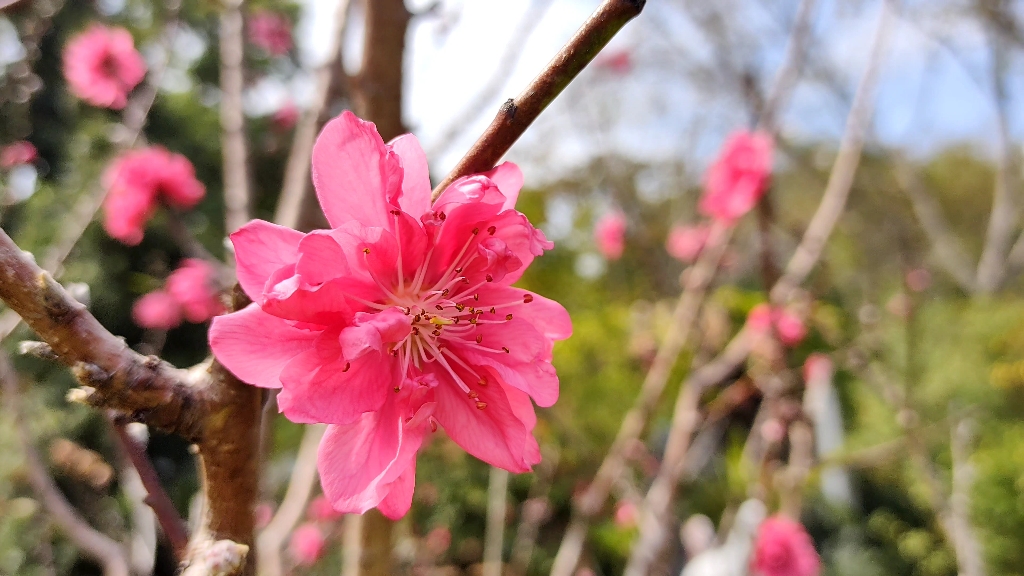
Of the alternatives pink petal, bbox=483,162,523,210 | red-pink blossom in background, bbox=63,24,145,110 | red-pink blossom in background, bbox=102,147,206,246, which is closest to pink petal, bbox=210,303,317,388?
pink petal, bbox=483,162,523,210

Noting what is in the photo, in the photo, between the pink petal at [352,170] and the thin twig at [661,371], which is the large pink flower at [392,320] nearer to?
the pink petal at [352,170]

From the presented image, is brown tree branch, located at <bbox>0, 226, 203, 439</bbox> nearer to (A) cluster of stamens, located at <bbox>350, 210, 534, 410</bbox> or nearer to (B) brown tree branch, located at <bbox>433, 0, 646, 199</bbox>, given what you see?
(A) cluster of stamens, located at <bbox>350, 210, 534, 410</bbox>

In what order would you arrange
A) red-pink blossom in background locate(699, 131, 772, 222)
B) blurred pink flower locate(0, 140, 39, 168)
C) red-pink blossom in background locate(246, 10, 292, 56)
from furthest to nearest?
1. red-pink blossom in background locate(246, 10, 292, 56)
2. blurred pink flower locate(0, 140, 39, 168)
3. red-pink blossom in background locate(699, 131, 772, 222)

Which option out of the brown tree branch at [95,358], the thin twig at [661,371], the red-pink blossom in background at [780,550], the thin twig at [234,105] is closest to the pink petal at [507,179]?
the brown tree branch at [95,358]

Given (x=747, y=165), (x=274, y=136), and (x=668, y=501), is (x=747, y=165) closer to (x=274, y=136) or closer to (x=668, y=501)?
(x=668, y=501)

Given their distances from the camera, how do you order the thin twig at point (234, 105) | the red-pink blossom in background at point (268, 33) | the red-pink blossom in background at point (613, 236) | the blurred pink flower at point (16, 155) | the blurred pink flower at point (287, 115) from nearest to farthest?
the thin twig at point (234, 105)
the blurred pink flower at point (16, 155)
the red-pink blossom in background at point (268, 33)
the blurred pink flower at point (287, 115)
the red-pink blossom in background at point (613, 236)

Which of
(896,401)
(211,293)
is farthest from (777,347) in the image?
(211,293)

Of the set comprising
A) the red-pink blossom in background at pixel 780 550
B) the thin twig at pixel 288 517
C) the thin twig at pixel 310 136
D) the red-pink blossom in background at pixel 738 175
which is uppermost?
the thin twig at pixel 310 136
